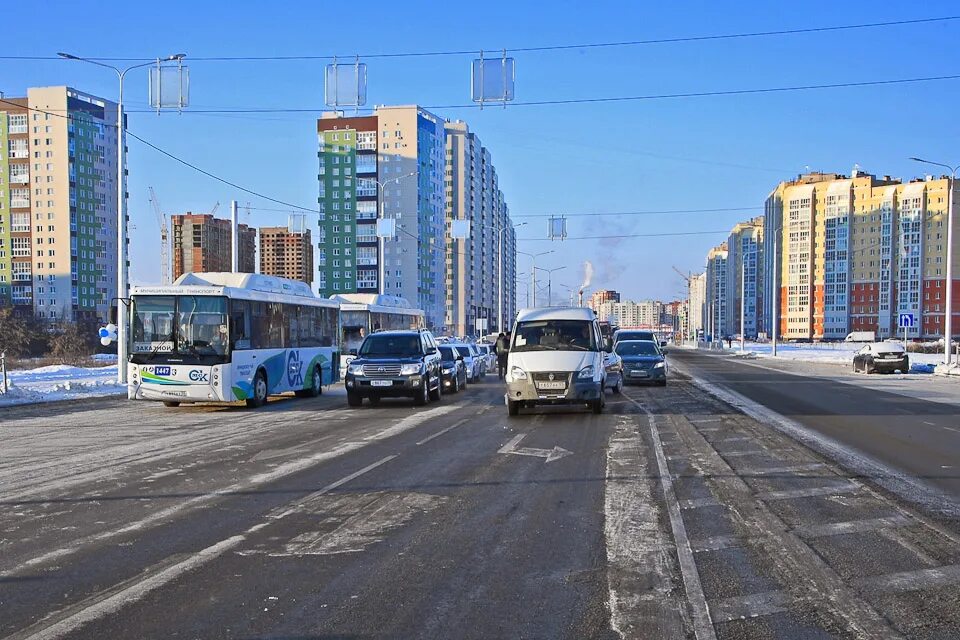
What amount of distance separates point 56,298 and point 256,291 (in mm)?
99047

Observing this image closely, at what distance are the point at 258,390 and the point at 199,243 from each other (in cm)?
5832

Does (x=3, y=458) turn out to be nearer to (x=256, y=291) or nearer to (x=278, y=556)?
(x=278, y=556)

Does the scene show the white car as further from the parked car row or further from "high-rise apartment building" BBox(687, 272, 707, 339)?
"high-rise apartment building" BBox(687, 272, 707, 339)

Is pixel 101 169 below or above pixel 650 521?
above

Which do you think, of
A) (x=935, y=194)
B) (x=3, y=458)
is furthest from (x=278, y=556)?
(x=935, y=194)

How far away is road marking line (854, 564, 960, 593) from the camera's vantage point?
5449mm

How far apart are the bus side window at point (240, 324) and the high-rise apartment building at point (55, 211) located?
91.4 m

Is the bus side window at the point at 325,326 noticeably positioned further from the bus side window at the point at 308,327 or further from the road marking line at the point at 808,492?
the road marking line at the point at 808,492

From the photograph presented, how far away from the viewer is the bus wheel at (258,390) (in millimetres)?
20781

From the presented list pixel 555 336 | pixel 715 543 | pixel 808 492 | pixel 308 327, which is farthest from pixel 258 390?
pixel 715 543

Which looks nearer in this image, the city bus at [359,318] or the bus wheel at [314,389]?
the bus wheel at [314,389]

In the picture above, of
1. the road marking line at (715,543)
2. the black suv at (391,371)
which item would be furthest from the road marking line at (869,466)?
the black suv at (391,371)

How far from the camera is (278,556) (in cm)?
630

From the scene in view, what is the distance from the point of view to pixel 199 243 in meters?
75.1
